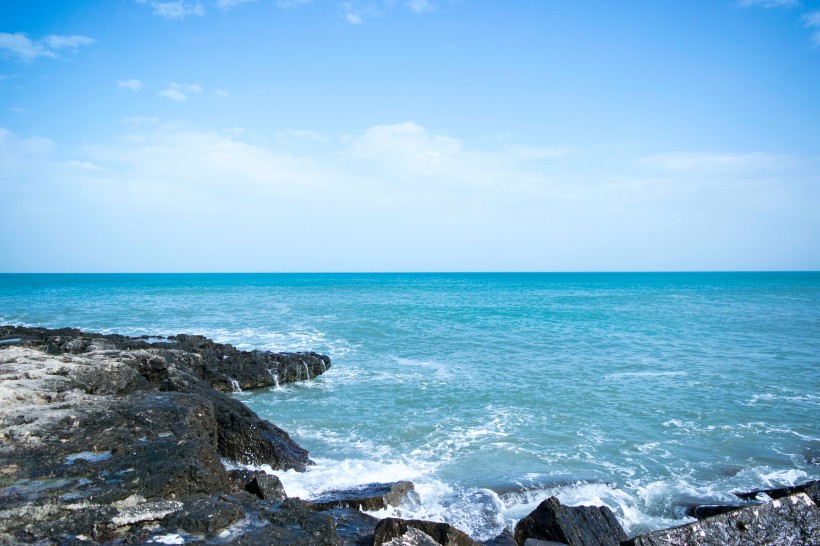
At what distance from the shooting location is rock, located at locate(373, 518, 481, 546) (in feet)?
24.1

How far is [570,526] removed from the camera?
916cm

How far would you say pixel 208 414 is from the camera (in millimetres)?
12141

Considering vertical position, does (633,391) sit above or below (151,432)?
below

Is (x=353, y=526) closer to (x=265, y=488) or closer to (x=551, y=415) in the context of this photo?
(x=265, y=488)

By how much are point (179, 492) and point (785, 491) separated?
1178cm

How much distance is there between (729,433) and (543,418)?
5.43m

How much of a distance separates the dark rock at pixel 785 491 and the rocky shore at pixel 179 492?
0.03m

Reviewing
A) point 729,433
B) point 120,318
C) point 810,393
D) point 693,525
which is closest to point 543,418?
point 729,433

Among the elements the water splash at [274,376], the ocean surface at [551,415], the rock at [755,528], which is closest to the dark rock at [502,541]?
the ocean surface at [551,415]

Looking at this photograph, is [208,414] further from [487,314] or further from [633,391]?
[487,314]

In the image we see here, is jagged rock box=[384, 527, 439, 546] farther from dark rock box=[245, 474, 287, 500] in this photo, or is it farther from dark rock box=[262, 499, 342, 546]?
dark rock box=[245, 474, 287, 500]

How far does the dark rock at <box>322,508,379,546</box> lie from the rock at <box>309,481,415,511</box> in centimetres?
42

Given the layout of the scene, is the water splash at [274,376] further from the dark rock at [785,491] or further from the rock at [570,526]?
the dark rock at [785,491]

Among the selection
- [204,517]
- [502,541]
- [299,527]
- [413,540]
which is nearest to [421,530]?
[413,540]
